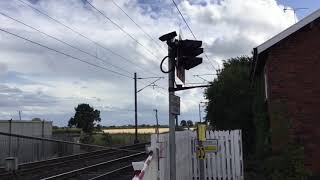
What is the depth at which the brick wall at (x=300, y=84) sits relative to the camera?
1672 centimetres

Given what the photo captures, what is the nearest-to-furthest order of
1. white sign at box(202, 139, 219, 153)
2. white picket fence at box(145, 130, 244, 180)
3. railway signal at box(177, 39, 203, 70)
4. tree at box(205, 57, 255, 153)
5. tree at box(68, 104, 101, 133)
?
railway signal at box(177, 39, 203, 70) < white sign at box(202, 139, 219, 153) < white picket fence at box(145, 130, 244, 180) < tree at box(205, 57, 255, 153) < tree at box(68, 104, 101, 133)

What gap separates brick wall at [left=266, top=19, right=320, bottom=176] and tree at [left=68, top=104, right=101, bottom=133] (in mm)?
74369

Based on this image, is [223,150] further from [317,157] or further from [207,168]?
[317,157]

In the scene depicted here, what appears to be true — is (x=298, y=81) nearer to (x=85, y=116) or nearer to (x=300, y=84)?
(x=300, y=84)

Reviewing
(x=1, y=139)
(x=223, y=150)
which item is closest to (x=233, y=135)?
(x=223, y=150)

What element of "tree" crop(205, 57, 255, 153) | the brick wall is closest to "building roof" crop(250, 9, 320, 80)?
the brick wall

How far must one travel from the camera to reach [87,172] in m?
24.4

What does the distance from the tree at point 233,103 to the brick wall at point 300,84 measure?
29.2 ft

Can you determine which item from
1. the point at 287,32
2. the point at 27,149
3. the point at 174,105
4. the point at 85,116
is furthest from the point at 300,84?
the point at 85,116

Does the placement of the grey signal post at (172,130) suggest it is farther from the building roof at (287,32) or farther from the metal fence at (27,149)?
the metal fence at (27,149)

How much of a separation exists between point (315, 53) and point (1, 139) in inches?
867

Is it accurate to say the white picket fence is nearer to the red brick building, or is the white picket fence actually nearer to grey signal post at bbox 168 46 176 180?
the red brick building

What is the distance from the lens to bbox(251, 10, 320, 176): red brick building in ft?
54.9

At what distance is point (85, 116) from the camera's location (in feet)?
302
